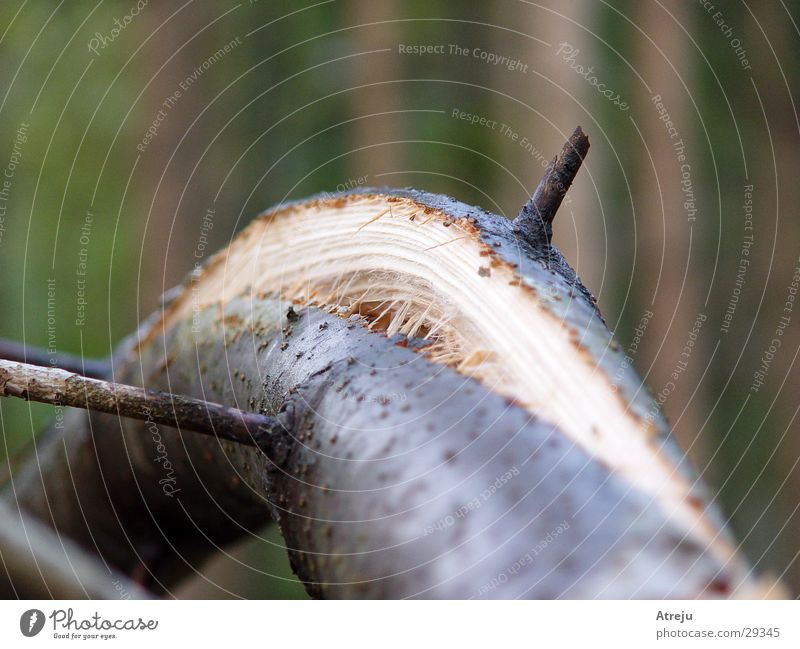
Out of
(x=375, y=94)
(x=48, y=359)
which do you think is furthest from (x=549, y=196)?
(x=375, y=94)

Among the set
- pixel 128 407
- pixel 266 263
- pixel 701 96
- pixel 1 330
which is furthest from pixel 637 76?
pixel 128 407

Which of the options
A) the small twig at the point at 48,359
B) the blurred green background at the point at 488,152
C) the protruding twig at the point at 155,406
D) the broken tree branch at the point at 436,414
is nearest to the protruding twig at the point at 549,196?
the broken tree branch at the point at 436,414

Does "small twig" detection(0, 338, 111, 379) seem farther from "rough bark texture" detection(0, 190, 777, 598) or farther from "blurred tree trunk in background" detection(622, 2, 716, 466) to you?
"blurred tree trunk in background" detection(622, 2, 716, 466)

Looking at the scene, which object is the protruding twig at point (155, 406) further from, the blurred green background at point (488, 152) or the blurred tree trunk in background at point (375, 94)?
the blurred tree trunk in background at point (375, 94)

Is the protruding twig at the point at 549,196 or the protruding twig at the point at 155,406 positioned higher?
the protruding twig at the point at 549,196

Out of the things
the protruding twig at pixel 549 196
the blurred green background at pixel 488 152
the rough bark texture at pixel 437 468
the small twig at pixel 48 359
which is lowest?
the small twig at pixel 48 359
